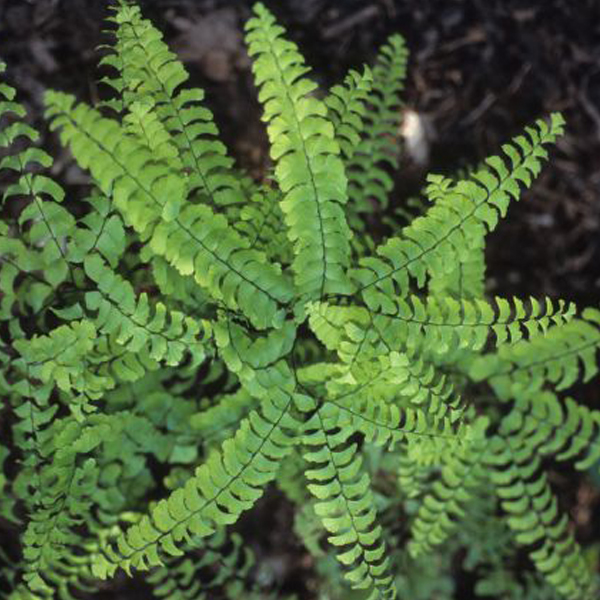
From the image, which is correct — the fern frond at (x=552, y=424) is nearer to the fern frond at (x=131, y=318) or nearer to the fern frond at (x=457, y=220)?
the fern frond at (x=457, y=220)

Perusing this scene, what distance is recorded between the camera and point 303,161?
6.58ft

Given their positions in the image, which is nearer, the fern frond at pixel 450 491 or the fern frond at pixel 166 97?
the fern frond at pixel 166 97

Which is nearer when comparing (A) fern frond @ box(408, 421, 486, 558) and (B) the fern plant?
(B) the fern plant

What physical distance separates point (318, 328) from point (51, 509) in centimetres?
111

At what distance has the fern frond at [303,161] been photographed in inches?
76.2

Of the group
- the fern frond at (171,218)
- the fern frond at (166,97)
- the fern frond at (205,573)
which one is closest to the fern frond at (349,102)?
the fern frond at (166,97)

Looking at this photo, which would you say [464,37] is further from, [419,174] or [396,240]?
[396,240]

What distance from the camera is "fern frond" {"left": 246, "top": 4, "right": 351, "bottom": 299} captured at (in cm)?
194

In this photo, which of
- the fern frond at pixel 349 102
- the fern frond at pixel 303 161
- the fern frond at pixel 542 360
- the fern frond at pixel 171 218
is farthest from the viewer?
the fern frond at pixel 542 360

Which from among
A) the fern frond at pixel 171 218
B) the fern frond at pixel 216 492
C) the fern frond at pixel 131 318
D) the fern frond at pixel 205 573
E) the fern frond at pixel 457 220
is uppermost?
the fern frond at pixel 457 220

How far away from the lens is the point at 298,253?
213cm

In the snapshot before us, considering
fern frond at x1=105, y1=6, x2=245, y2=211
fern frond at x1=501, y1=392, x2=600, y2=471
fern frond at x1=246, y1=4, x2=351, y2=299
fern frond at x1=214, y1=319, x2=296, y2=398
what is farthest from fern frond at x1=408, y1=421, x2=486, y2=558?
fern frond at x1=105, y1=6, x2=245, y2=211

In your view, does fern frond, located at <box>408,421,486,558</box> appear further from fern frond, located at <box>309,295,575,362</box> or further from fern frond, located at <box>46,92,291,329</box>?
fern frond, located at <box>46,92,291,329</box>

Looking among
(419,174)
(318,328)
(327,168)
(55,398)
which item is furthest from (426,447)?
(419,174)
